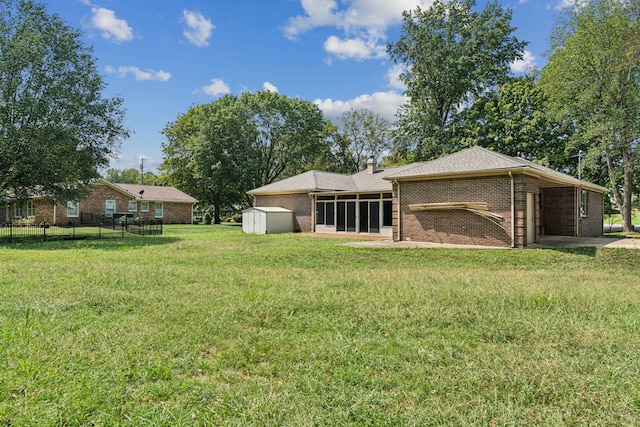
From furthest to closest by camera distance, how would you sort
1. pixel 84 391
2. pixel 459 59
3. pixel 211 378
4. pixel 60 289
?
pixel 459 59, pixel 60 289, pixel 211 378, pixel 84 391

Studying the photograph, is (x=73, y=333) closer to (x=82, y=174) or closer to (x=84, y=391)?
(x=84, y=391)

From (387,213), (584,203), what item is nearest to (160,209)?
(387,213)

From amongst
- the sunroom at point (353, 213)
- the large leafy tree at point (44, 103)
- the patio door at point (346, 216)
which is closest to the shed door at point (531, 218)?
→ the sunroom at point (353, 213)

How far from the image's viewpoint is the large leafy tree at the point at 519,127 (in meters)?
26.2

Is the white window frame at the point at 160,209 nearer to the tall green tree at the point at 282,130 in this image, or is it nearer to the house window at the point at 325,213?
the tall green tree at the point at 282,130

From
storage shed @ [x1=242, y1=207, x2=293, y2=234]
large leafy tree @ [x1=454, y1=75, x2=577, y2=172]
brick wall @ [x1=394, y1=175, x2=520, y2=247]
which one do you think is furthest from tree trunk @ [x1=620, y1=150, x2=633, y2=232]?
storage shed @ [x1=242, y1=207, x2=293, y2=234]

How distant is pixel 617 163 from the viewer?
25703mm

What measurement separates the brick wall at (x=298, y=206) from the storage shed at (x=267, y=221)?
366mm

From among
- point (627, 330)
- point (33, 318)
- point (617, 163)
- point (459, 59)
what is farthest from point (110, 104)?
point (617, 163)

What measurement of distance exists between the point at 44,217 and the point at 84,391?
31981 mm

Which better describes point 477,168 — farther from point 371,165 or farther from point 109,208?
point 109,208

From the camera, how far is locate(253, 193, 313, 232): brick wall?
22.4 meters

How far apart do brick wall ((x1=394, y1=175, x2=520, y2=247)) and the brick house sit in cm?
3

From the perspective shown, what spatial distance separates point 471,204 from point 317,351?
11.3 meters
